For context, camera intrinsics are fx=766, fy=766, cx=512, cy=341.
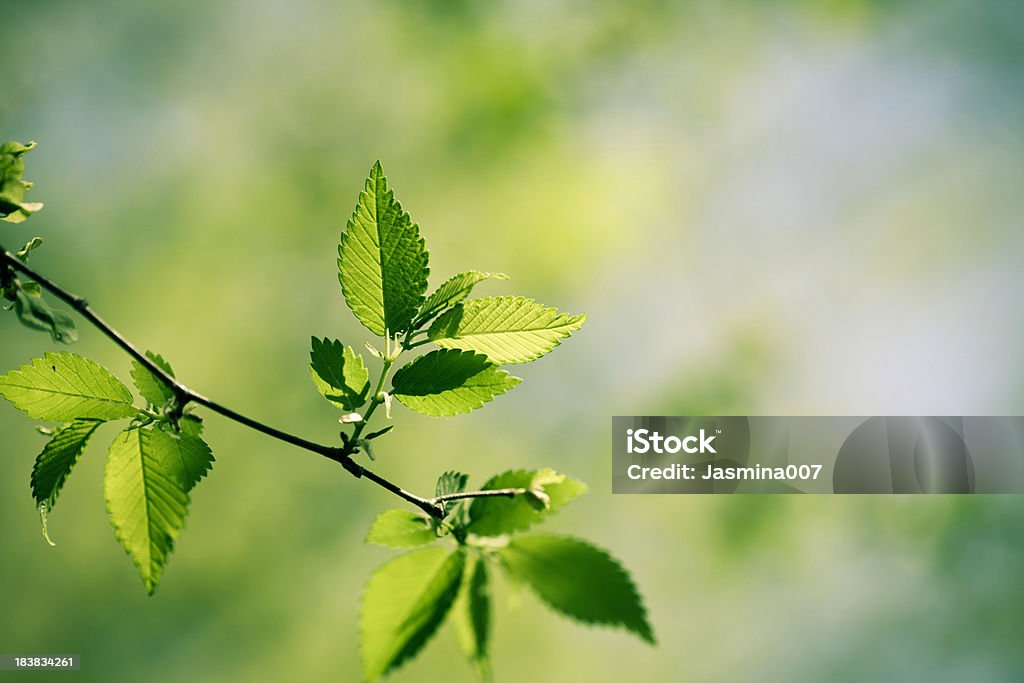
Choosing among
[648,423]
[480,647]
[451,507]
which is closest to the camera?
[480,647]

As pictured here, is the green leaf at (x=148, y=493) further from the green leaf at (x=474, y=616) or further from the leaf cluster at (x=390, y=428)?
the green leaf at (x=474, y=616)

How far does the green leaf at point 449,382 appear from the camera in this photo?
65 cm

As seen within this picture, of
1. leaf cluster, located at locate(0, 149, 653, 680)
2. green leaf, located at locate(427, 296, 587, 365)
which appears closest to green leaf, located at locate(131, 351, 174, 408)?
leaf cluster, located at locate(0, 149, 653, 680)

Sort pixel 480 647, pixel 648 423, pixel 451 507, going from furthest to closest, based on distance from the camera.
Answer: pixel 648 423
pixel 451 507
pixel 480 647

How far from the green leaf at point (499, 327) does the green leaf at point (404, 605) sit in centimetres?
21

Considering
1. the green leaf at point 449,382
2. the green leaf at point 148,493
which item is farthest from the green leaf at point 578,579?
the green leaf at point 148,493

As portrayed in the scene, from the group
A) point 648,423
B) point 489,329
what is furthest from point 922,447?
point 489,329

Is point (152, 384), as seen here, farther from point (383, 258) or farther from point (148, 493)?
point (383, 258)

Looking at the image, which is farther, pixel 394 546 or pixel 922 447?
pixel 922 447

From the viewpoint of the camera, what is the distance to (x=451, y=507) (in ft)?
1.92

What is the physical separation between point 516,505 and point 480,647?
0.09m

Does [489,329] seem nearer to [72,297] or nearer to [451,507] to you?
[451,507]

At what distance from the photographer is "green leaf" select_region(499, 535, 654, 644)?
45cm

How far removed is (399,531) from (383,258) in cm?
23
